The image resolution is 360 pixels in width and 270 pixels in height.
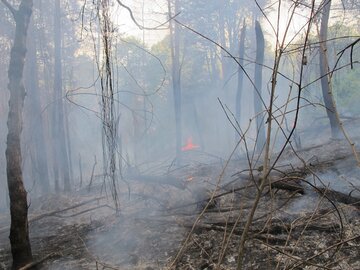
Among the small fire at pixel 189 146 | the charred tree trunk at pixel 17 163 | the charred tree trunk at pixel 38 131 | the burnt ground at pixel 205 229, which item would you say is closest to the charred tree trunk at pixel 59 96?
the charred tree trunk at pixel 38 131

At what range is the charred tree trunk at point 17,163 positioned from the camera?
481 cm

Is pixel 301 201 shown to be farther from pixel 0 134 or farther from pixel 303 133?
pixel 0 134

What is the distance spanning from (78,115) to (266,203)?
2942cm

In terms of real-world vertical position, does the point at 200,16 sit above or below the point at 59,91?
above

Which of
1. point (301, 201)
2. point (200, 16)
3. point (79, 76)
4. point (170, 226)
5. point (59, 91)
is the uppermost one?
point (200, 16)

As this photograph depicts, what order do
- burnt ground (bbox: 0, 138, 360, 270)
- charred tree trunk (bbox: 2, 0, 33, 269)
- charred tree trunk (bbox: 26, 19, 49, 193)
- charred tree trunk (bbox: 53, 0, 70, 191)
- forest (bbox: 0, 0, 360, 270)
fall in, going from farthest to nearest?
charred tree trunk (bbox: 26, 19, 49, 193), charred tree trunk (bbox: 53, 0, 70, 191), charred tree trunk (bbox: 2, 0, 33, 269), burnt ground (bbox: 0, 138, 360, 270), forest (bbox: 0, 0, 360, 270)

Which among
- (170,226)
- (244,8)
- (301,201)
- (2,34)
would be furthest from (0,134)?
(244,8)

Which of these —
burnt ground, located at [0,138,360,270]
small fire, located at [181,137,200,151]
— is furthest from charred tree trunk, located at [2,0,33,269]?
small fire, located at [181,137,200,151]

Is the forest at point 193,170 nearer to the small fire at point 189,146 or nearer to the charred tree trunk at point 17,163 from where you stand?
the charred tree trunk at point 17,163

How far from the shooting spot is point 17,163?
4887 mm

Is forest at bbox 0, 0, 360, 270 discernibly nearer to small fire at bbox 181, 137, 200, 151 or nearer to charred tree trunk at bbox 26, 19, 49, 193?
charred tree trunk at bbox 26, 19, 49, 193

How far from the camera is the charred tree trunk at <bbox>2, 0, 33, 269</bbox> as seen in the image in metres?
4.81

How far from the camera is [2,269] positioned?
558 cm

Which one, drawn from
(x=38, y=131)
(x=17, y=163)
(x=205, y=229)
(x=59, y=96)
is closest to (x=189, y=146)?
(x=38, y=131)
